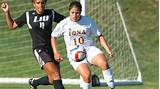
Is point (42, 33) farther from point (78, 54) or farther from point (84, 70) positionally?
point (84, 70)

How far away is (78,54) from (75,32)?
1.06 ft

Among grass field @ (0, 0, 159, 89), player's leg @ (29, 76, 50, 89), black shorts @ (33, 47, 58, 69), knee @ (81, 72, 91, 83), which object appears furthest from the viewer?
grass field @ (0, 0, 159, 89)

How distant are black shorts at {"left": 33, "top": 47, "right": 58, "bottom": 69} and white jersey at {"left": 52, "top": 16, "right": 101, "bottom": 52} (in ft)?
0.87

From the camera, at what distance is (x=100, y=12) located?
1641cm

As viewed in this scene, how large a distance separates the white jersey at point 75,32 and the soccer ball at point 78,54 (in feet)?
0.21

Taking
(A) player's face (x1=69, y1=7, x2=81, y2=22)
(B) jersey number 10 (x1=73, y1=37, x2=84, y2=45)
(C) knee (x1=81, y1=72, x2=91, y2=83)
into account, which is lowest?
(C) knee (x1=81, y1=72, x2=91, y2=83)

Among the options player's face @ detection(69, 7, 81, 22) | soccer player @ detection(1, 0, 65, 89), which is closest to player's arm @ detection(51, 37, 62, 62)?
soccer player @ detection(1, 0, 65, 89)

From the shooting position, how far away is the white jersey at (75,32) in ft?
37.1

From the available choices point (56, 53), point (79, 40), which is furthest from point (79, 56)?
point (56, 53)

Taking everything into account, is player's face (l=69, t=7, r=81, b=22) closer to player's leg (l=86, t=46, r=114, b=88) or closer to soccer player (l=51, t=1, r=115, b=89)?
soccer player (l=51, t=1, r=115, b=89)

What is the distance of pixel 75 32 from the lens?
11305mm

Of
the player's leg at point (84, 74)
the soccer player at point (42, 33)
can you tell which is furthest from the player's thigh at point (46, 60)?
the player's leg at point (84, 74)

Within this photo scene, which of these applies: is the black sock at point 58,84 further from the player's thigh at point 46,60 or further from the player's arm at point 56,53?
the player's arm at point 56,53

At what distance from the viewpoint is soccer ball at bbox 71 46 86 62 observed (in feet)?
36.8
